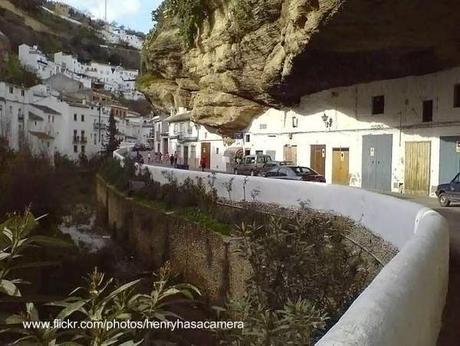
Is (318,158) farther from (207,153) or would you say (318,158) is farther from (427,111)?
(207,153)

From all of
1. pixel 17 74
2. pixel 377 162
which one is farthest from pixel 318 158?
pixel 17 74

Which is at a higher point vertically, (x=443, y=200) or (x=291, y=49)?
(x=291, y=49)

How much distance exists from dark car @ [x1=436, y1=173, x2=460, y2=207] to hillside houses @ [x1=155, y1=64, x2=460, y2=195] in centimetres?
355

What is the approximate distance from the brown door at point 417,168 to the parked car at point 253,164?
8347 mm

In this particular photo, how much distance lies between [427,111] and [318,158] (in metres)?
8.48

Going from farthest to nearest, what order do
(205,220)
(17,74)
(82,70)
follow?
(82,70) → (17,74) → (205,220)

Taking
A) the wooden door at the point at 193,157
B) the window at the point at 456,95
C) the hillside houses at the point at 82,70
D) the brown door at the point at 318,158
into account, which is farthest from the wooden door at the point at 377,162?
the hillside houses at the point at 82,70

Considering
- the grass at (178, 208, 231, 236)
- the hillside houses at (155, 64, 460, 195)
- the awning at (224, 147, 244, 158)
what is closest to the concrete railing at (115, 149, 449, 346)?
the grass at (178, 208, 231, 236)

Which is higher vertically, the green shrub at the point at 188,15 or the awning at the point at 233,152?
the green shrub at the point at 188,15

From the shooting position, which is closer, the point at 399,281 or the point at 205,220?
the point at 399,281

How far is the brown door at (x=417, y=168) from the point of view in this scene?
23152 mm

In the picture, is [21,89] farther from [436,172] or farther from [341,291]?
[341,291]

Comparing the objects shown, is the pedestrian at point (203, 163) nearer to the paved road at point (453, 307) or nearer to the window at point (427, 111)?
the window at point (427, 111)

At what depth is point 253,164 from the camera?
104 ft
